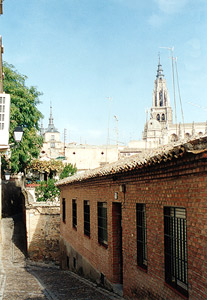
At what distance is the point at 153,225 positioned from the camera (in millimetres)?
7152

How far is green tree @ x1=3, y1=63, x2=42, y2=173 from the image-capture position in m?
25.5

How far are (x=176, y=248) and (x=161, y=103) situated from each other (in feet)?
379

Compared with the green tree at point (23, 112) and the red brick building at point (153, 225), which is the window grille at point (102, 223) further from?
the green tree at point (23, 112)

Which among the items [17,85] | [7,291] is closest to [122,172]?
[7,291]

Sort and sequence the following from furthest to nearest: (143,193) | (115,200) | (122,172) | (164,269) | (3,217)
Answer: (3,217) → (115,200) → (122,172) → (143,193) → (164,269)

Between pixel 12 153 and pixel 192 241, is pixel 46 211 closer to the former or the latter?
pixel 12 153

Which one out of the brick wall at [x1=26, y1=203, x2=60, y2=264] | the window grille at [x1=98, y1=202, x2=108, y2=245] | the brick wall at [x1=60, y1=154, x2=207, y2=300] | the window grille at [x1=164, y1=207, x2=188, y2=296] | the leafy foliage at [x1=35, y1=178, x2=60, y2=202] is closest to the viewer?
the brick wall at [x1=60, y1=154, x2=207, y2=300]

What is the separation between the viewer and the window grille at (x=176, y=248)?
6023mm

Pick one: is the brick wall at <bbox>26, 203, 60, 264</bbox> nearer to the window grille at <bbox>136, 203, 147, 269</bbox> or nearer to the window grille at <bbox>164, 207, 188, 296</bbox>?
the window grille at <bbox>136, 203, 147, 269</bbox>

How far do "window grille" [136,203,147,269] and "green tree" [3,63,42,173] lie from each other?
17.8 metres

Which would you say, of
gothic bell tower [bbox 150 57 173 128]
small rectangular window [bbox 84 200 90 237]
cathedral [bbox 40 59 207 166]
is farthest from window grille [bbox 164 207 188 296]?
gothic bell tower [bbox 150 57 173 128]

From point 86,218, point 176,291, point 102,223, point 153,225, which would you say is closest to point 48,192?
point 86,218

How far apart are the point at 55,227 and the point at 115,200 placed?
13229mm

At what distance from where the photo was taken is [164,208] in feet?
21.9
